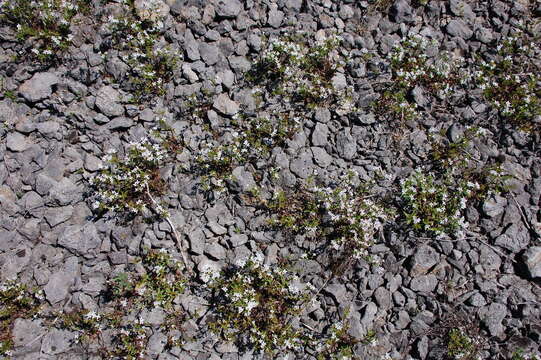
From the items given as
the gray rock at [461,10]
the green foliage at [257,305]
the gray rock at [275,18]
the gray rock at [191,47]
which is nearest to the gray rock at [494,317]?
the green foliage at [257,305]

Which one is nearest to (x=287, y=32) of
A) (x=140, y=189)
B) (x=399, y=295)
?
(x=140, y=189)

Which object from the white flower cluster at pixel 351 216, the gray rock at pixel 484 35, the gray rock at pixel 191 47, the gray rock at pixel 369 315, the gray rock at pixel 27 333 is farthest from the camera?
the gray rock at pixel 484 35

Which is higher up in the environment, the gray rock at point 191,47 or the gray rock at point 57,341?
the gray rock at point 191,47

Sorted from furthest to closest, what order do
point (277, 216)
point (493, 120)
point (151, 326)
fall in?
point (493, 120) < point (277, 216) < point (151, 326)

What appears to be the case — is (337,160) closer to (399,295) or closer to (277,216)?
(277,216)

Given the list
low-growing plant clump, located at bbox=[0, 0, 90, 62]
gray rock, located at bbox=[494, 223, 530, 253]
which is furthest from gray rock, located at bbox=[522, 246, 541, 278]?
low-growing plant clump, located at bbox=[0, 0, 90, 62]

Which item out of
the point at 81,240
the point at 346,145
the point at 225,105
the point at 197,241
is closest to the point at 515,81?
the point at 346,145

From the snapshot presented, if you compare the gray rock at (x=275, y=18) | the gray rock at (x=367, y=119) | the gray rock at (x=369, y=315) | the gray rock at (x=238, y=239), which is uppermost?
the gray rock at (x=275, y=18)

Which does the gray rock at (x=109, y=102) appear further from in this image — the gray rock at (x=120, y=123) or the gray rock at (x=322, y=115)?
the gray rock at (x=322, y=115)
